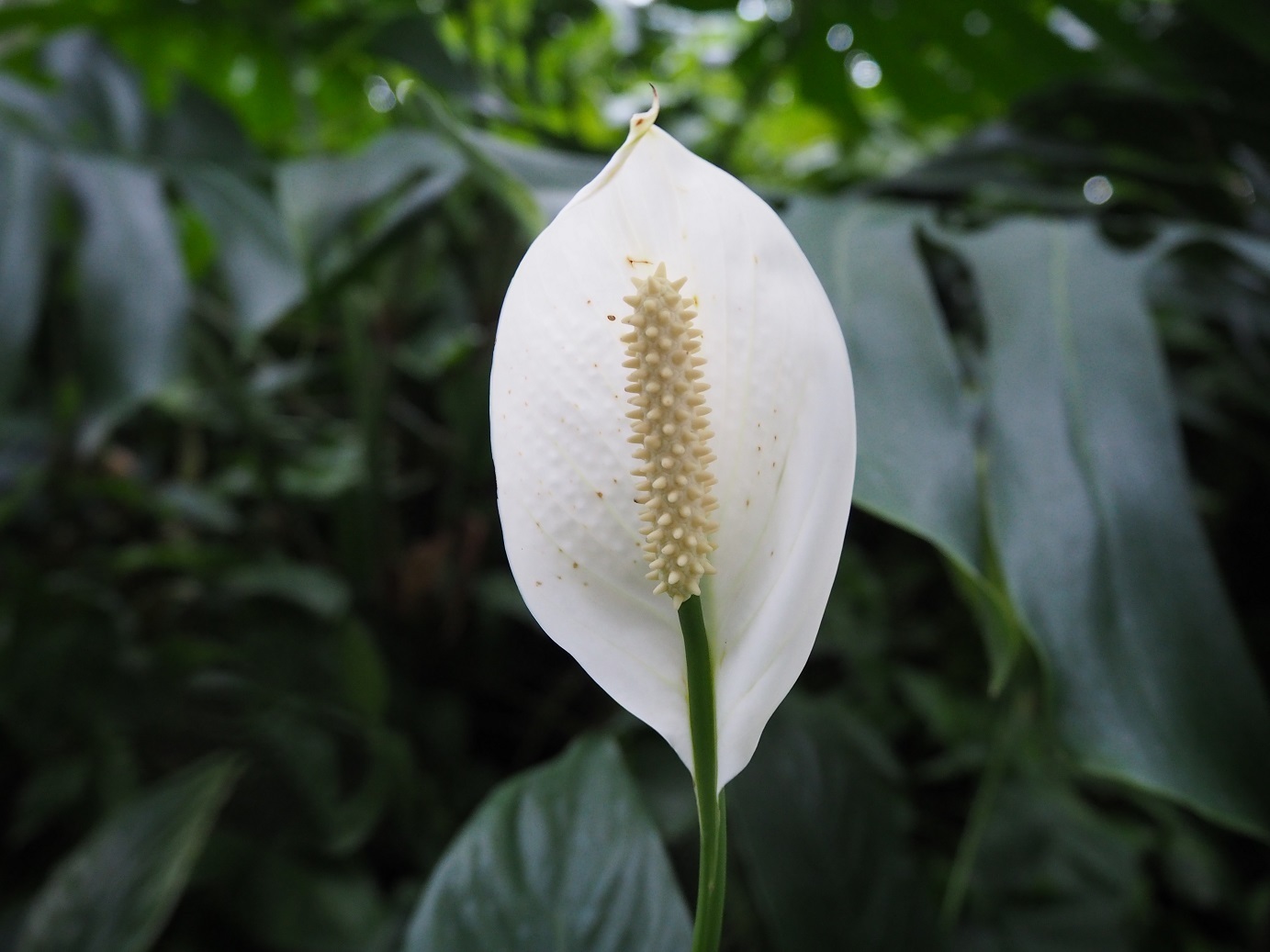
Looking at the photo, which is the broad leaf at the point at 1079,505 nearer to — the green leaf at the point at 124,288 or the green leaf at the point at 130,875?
the green leaf at the point at 124,288

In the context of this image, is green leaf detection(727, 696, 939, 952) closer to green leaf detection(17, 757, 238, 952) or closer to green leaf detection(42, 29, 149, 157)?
green leaf detection(17, 757, 238, 952)

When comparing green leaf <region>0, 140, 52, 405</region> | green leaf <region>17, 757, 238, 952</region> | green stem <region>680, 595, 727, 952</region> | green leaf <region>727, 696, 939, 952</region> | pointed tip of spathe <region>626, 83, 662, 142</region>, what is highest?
pointed tip of spathe <region>626, 83, 662, 142</region>

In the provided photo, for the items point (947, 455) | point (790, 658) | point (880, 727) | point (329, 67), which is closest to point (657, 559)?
point (790, 658)

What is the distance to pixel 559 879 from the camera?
0.32 m

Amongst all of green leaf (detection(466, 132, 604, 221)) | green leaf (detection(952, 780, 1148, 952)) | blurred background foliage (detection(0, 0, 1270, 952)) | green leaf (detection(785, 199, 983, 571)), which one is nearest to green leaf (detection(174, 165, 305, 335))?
blurred background foliage (detection(0, 0, 1270, 952))

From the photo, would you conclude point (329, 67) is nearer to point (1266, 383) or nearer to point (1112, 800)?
point (1266, 383)

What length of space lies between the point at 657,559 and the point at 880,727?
0.55 metres

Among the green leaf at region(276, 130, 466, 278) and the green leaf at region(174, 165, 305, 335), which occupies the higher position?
the green leaf at region(276, 130, 466, 278)

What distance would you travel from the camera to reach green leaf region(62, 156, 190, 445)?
1.47 feet

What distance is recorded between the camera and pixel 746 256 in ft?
0.66

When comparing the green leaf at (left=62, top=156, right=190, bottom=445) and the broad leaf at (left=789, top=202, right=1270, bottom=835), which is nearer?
the broad leaf at (left=789, top=202, right=1270, bottom=835)

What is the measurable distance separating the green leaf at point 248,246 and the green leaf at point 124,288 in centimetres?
2

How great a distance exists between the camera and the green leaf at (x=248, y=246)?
49 centimetres

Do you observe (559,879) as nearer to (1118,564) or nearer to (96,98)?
(1118,564)
